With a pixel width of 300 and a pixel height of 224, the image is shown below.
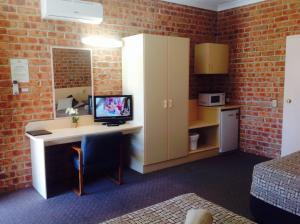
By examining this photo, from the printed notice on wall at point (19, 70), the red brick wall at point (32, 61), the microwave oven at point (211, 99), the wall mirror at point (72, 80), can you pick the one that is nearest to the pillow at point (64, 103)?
the wall mirror at point (72, 80)

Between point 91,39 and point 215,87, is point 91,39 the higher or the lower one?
the higher one

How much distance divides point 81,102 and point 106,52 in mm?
821

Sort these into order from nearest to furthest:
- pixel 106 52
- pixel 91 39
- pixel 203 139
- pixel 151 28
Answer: pixel 91 39 → pixel 106 52 → pixel 151 28 → pixel 203 139

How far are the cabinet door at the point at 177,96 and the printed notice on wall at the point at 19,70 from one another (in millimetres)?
1925

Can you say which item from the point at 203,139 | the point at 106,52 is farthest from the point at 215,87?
the point at 106,52

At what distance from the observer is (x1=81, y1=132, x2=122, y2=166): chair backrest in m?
3.17

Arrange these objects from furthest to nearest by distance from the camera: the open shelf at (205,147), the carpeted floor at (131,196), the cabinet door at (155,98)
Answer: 1. the open shelf at (205,147)
2. the cabinet door at (155,98)
3. the carpeted floor at (131,196)

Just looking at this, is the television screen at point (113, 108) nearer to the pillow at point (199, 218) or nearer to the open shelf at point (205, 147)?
the open shelf at point (205, 147)

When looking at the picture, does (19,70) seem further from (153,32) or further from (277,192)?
(277,192)

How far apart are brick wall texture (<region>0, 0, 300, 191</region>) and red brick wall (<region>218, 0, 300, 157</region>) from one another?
0.05ft

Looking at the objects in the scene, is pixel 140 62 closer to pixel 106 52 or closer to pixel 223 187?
pixel 106 52

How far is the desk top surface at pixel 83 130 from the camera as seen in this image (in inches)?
126

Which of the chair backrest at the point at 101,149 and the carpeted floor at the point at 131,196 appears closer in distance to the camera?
the carpeted floor at the point at 131,196

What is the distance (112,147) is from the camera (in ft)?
11.0
